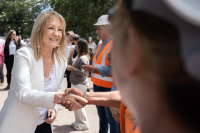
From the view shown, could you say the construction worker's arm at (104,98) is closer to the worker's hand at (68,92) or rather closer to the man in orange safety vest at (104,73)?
the worker's hand at (68,92)

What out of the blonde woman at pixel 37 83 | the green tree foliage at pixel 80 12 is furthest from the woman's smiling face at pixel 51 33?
the green tree foliage at pixel 80 12

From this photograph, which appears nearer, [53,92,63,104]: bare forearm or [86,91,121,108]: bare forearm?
[86,91,121,108]: bare forearm

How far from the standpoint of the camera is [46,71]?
248 centimetres

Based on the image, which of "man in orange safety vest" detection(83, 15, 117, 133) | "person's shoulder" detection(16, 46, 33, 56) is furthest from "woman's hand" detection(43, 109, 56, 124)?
"man in orange safety vest" detection(83, 15, 117, 133)

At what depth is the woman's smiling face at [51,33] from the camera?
2.53 m

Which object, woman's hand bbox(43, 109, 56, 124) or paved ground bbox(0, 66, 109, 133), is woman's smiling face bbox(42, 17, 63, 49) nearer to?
woman's hand bbox(43, 109, 56, 124)

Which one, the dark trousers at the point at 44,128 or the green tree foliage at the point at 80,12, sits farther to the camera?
the green tree foliage at the point at 80,12

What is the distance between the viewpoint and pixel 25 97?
204 centimetres

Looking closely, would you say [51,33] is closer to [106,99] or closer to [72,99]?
[72,99]

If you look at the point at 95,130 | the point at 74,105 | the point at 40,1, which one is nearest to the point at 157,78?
the point at 74,105

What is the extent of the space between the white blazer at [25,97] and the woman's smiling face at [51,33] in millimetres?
305

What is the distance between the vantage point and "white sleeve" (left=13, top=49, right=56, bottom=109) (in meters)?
2.05

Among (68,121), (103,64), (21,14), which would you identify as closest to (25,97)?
(103,64)

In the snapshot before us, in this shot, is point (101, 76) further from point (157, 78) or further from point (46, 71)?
point (157, 78)
